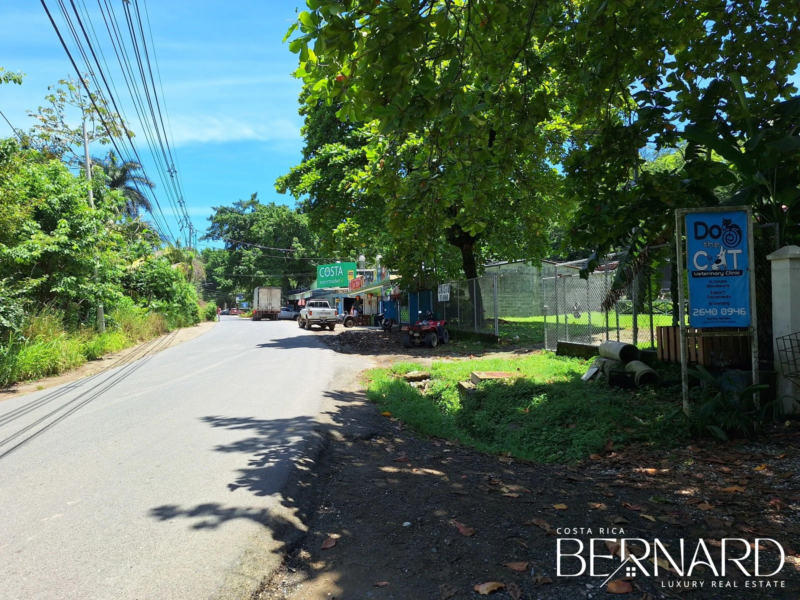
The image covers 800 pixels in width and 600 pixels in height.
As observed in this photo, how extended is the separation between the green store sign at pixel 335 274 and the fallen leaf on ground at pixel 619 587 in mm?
44577

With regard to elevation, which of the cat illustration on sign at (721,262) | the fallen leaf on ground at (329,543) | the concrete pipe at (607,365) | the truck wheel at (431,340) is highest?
the cat illustration on sign at (721,262)

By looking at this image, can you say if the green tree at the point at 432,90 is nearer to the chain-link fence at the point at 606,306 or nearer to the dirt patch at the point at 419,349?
the chain-link fence at the point at 606,306

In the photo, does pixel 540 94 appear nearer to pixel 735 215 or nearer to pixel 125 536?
pixel 735 215

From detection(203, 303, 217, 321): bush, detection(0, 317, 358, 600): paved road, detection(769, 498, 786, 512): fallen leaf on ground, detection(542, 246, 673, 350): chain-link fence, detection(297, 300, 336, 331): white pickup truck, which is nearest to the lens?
detection(0, 317, 358, 600): paved road

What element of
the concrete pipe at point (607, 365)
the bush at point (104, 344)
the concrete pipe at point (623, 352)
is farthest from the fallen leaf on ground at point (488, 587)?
the bush at point (104, 344)

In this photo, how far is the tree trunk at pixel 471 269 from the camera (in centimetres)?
1966

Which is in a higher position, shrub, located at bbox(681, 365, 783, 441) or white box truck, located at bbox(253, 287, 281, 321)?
white box truck, located at bbox(253, 287, 281, 321)

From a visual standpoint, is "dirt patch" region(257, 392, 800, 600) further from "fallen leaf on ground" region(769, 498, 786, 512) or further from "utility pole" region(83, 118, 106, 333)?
"utility pole" region(83, 118, 106, 333)

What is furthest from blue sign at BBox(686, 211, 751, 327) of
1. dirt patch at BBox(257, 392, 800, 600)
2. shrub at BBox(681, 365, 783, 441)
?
dirt patch at BBox(257, 392, 800, 600)

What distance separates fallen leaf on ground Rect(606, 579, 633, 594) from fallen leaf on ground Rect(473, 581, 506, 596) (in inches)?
22.9

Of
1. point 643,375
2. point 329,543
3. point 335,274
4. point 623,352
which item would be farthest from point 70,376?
point 335,274

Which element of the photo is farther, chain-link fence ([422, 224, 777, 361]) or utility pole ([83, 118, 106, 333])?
utility pole ([83, 118, 106, 333])

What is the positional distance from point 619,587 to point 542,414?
4554mm

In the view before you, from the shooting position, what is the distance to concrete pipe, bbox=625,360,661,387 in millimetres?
8109
